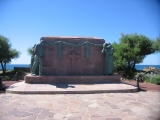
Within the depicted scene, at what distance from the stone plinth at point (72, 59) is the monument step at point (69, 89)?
4.89 feet

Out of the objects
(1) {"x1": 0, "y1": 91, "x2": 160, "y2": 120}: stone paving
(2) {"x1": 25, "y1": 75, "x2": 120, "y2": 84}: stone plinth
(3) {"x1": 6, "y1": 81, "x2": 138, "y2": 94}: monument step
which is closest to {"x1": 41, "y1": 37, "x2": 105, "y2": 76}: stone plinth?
(2) {"x1": 25, "y1": 75, "x2": 120, "y2": 84}: stone plinth

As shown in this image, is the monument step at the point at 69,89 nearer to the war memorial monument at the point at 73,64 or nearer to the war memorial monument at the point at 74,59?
the war memorial monument at the point at 73,64

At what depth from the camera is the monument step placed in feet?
26.0

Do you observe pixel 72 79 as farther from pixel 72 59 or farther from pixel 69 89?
pixel 72 59

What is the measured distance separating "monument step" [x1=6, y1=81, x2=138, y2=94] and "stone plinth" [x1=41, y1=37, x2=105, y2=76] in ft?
4.89

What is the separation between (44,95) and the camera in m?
7.52

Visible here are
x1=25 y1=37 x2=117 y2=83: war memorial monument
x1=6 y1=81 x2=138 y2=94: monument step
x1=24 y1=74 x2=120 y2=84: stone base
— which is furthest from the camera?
x1=25 y1=37 x2=117 y2=83: war memorial monument

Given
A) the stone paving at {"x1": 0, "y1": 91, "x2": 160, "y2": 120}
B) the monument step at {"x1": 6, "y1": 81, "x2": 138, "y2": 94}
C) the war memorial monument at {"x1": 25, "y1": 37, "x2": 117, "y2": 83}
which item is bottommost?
the stone paving at {"x1": 0, "y1": 91, "x2": 160, "y2": 120}

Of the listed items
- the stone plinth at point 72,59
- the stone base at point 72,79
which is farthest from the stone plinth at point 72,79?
the stone plinth at point 72,59

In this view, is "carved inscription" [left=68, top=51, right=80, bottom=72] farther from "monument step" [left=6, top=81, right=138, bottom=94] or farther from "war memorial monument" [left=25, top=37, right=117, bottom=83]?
"monument step" [left=6, top=81, right=138, bottom=94]

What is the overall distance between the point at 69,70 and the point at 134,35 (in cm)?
2073

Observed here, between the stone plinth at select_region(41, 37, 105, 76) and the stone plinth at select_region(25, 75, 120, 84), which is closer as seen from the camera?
the stone plinth at select_region(25, 75, 120, 84)

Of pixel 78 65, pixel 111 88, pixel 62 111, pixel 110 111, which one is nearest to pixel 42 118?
pixel 62 111

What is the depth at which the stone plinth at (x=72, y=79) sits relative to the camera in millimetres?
9242
